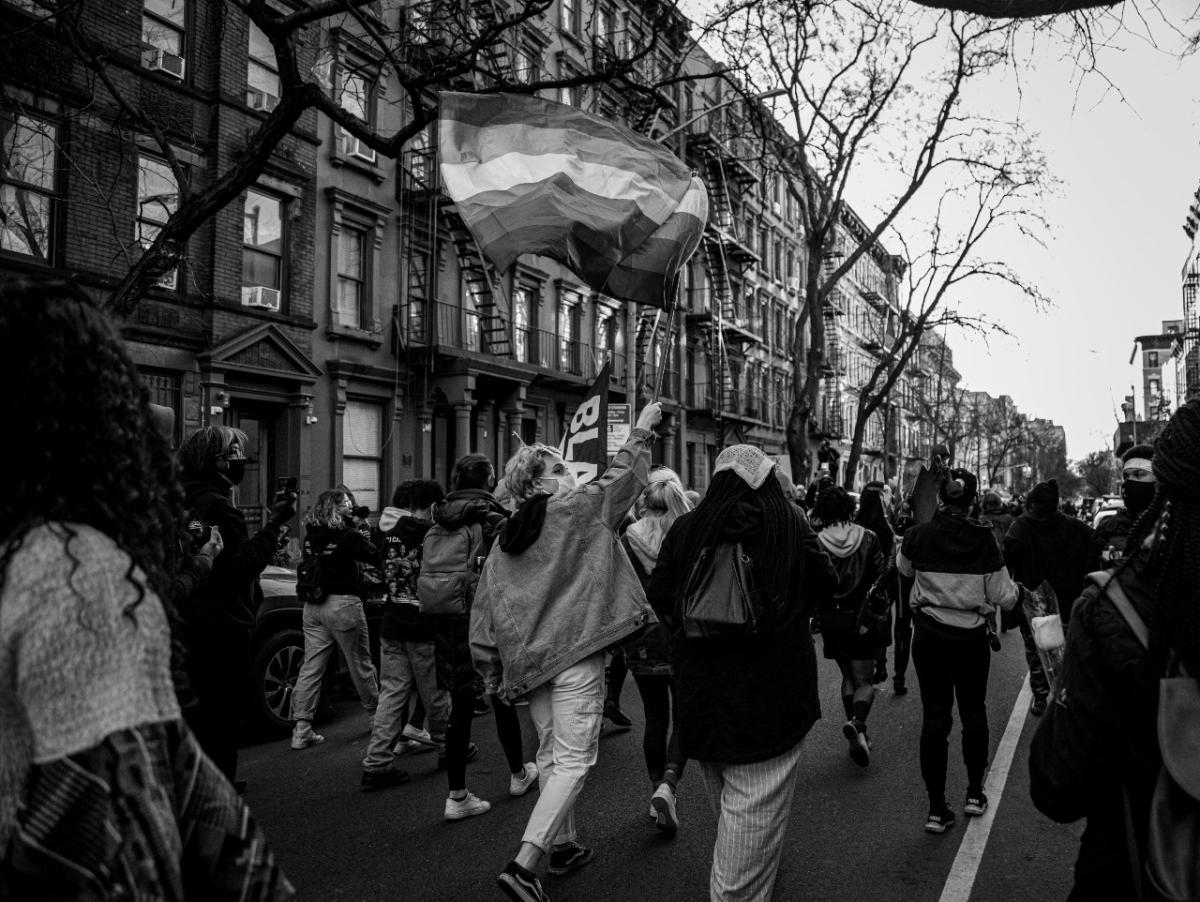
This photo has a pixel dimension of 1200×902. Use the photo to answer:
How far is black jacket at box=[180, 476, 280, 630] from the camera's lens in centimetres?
473

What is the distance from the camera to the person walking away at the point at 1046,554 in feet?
26.2

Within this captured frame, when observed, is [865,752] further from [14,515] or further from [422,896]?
[14,515]

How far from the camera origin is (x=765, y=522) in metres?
3.71

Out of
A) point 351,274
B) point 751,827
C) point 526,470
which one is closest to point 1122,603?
point 751,827

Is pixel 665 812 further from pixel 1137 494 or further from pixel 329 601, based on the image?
pixel 1137 494

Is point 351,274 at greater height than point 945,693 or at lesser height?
greater

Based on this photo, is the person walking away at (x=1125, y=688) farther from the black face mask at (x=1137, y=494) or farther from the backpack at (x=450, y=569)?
the black face mask at (x=1137, y=494)

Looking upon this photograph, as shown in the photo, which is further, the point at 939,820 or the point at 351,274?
the point at 351,274

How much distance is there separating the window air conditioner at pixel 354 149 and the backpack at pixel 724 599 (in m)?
17.4

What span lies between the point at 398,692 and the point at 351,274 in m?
14.9

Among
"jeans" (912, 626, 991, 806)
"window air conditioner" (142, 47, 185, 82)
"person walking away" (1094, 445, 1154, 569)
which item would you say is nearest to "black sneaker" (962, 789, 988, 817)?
"jeans" (912, 626, 991, 806)

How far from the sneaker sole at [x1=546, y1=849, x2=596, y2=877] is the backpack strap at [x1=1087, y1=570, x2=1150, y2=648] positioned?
3343 mm

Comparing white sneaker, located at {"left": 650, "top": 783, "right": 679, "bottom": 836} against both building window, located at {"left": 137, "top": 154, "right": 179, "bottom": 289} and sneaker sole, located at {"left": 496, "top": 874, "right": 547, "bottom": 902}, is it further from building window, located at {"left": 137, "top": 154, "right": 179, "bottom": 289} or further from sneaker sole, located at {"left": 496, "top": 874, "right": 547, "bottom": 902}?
building window, located at {"left": 137, "top": 154, "right": 179, "bottom": 289}

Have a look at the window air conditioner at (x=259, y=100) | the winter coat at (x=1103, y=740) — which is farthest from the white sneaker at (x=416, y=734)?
the window air conditioner at (x=259, y=100)
